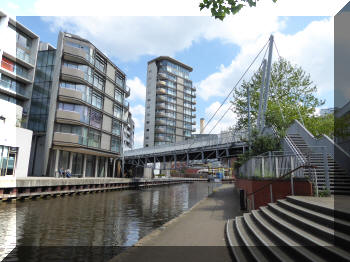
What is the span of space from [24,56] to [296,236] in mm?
42592

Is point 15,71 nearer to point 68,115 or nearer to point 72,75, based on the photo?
point 72,75

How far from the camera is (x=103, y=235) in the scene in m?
9.74

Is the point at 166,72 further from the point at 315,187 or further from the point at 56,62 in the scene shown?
the point at 315,187

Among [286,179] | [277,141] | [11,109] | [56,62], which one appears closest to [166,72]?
[56,62]

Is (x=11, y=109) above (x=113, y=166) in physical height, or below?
above

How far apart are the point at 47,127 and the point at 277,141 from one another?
1226 inches

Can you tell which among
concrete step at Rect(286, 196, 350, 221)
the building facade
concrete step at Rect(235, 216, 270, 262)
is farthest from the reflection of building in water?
the building facade

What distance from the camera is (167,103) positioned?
94625 millimetres

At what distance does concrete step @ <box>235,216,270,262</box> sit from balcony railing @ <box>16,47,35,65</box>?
39.9 meters

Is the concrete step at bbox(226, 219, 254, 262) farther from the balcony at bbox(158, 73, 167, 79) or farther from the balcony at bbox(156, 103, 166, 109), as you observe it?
the balcony at bbox(158, 73, 167, 79)

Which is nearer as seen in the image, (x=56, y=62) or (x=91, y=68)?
(x=56, y=62)

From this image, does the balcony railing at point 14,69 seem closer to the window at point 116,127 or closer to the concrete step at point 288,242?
the window at point 116,127

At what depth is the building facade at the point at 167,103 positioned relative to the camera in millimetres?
92562

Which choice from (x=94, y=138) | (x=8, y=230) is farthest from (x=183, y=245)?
(x=94, y=138)
